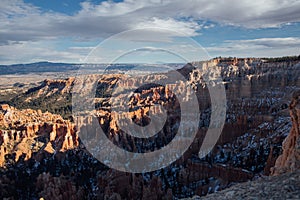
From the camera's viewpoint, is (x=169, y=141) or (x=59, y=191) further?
(x=169, y=141)

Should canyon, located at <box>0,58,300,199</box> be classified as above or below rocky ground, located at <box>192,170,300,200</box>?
below

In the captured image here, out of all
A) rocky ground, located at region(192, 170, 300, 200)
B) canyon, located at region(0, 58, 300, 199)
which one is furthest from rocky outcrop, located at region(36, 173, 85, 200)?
rocky ground, located at region(192, 170, 300, 200)

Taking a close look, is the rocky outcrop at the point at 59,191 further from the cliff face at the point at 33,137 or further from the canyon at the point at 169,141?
the cliff face at the point at 33,137

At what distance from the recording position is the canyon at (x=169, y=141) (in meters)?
25.9

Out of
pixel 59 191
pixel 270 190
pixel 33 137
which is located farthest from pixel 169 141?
pixel 270 190

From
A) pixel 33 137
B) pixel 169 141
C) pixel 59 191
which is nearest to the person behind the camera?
pixel 59 191

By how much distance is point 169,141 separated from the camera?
41.1 meters

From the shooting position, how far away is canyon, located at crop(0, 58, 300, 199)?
25.9 meters

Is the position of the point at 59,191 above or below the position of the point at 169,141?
below

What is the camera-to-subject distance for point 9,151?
3834 centimetres

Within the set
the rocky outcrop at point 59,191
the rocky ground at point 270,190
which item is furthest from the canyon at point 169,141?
the rocky ground at point 270,190

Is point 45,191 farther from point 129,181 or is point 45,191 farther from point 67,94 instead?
point 67,94

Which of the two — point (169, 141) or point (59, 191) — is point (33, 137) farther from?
point (59, 191)

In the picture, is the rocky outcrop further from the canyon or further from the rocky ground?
the rocky ground
